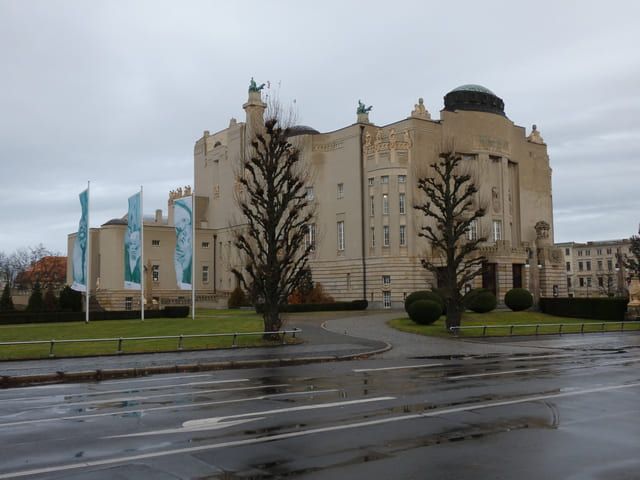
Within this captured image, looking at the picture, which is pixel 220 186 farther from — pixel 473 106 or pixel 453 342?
pixel 453 342

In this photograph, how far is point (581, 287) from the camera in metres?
132

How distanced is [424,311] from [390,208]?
78.5 ft

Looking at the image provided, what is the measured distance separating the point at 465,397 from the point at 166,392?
6363mm

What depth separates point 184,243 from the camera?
40.7 m

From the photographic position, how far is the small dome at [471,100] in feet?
213

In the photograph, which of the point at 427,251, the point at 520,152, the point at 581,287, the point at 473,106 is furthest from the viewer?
the point at 581,287

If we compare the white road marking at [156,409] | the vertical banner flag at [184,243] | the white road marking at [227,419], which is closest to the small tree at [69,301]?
the vertical banner flag at [184,243]

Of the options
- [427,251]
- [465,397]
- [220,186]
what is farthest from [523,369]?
[220,186]

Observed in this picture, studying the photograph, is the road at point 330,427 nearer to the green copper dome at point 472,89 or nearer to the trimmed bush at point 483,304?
the trimmed bush at point 483,304

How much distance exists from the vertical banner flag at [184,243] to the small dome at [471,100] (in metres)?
34.8

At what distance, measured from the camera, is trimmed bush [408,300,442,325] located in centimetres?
3741

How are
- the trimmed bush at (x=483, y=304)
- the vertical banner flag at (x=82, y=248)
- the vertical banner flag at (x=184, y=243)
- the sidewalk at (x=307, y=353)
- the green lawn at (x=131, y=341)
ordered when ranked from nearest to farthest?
the sidewalk at (x=307, y=353) < the green lawn at (x=131, y=341) < the vertical banner flag at (x=184, y=243) < the vertical banner flag at (x=82, y=248) < the trimmed bush at (x=483, y=304)

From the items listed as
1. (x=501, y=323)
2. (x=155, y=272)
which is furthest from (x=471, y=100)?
(x=155, y=272)

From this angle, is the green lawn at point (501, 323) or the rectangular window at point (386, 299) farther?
the rectangular window at point (386, 299)
